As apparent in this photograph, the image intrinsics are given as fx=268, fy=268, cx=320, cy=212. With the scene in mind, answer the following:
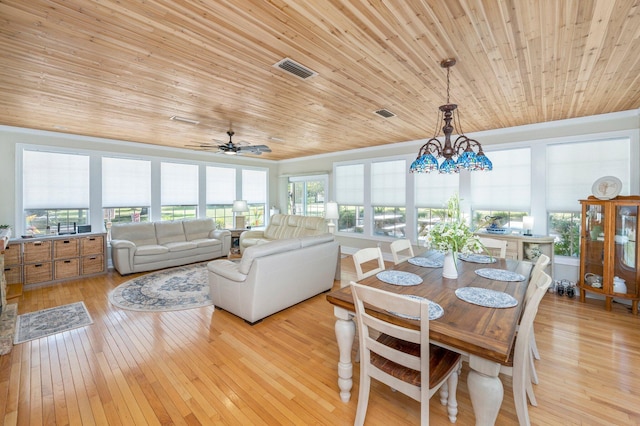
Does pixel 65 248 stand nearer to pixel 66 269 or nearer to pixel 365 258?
pixel 66 269

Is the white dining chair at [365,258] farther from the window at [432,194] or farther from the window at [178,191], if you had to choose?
the window at [178,191]

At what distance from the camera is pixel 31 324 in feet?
10.3

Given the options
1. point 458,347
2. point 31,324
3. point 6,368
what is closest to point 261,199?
point 31,324

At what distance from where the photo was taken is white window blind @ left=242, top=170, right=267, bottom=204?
817 cm

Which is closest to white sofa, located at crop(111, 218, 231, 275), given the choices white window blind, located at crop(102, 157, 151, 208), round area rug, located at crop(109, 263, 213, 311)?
round area rug, located at crop(109, 263, 213, 311)

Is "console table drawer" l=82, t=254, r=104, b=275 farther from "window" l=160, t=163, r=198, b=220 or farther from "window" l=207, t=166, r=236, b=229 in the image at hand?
"window" l=207, t=166, r=236, b=229

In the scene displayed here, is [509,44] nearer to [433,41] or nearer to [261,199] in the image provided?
[433,41]

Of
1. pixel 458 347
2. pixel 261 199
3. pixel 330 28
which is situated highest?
pixel 330 28

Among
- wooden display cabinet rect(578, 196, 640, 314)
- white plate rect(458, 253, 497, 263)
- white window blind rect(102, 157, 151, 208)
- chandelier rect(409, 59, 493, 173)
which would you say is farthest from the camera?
white window blind rect(102, 157, 151, 208)

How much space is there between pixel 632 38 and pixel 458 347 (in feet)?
9.16

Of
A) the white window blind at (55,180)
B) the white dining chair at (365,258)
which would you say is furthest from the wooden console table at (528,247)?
A: the white window blind at (55,180)

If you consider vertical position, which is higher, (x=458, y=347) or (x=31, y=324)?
(x=458, y=347)

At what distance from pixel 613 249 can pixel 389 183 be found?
3.80 m

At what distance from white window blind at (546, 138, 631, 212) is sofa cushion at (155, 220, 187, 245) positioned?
7361 mm
